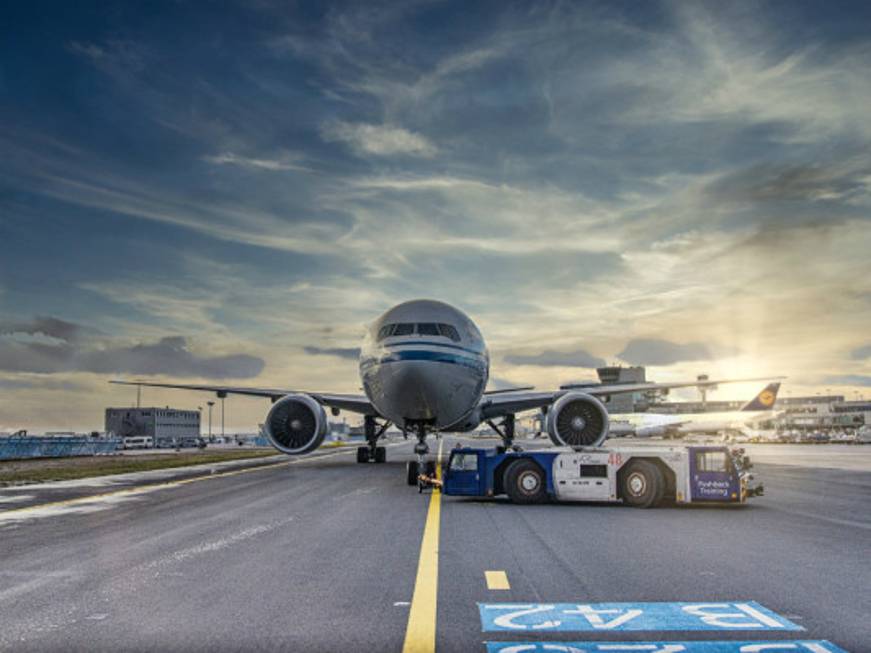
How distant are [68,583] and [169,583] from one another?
1.09 metres

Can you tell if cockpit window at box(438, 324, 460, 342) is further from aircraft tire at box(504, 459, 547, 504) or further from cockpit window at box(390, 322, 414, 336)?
aircraft tire at box(504, 459, 547, 504)

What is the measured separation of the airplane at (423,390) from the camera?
20.5 meters

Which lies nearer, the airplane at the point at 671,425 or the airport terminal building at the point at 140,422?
the airplane at the point at 671,425

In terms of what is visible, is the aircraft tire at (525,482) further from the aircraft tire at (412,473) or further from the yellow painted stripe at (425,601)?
the yellow painted stripe at (425,601)

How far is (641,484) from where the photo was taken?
628 inches

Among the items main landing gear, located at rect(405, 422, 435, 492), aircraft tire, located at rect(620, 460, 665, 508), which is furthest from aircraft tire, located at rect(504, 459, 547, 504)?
main landing gear, located at rect(405, 422, 435, 492)

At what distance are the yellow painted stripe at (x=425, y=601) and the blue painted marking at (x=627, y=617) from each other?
49 centimetres

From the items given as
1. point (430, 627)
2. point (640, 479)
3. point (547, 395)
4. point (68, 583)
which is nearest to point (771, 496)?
point (640, 479)

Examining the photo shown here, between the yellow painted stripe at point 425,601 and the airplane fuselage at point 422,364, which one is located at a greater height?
the airplane fuselage at point 422,364

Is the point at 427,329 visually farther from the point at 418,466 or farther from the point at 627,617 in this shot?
the point at 627,617

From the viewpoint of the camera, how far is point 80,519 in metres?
13.7

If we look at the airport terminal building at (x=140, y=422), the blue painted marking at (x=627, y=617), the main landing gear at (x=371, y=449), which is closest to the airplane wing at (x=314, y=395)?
the main landing gear at (x=371, y=449)

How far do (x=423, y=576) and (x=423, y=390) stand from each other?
1230cm

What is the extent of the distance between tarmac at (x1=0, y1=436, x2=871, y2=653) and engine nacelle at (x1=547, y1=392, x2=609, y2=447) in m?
9.55
